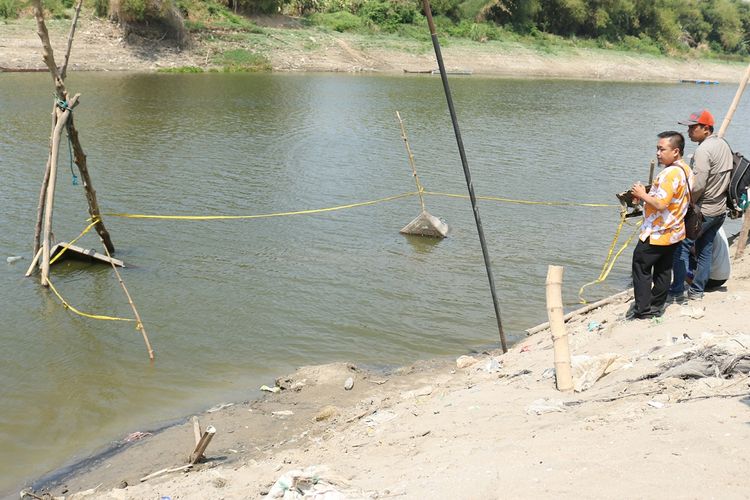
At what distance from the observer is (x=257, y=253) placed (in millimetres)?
12594

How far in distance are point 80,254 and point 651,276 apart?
334 inches

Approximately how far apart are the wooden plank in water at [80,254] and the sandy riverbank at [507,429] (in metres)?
4.57

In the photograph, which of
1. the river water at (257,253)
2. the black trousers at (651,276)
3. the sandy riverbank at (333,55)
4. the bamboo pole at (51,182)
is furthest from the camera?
the sandy riverbank at (333,55)

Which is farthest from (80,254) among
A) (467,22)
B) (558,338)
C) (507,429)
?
(467,22)

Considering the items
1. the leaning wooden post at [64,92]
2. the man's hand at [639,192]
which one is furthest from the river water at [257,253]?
the man's hand at [639,192]

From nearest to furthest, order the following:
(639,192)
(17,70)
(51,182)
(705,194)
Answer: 1. (639,192)
2. (705,194)
3. (51,182)
4. (17,70)

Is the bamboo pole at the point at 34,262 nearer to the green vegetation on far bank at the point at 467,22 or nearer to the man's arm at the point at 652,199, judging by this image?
the man's arm at the point at 652,199

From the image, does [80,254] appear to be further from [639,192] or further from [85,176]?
[639,192]

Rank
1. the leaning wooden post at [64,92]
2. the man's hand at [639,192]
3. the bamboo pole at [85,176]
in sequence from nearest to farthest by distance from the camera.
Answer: the man's hand at [639,192], the leaning wooden post at [64,92], the bamboo pole at [85,176]

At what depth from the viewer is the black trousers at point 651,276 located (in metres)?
7.16

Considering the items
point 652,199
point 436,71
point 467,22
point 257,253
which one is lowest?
point 257,253

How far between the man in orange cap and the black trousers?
0.40 metres

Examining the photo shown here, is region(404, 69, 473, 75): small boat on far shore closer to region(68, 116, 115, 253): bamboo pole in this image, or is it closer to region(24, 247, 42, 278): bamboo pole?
region(68, 116, 115, 253): bamboo pole

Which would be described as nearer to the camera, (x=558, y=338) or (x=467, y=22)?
(x=558, y=338)
